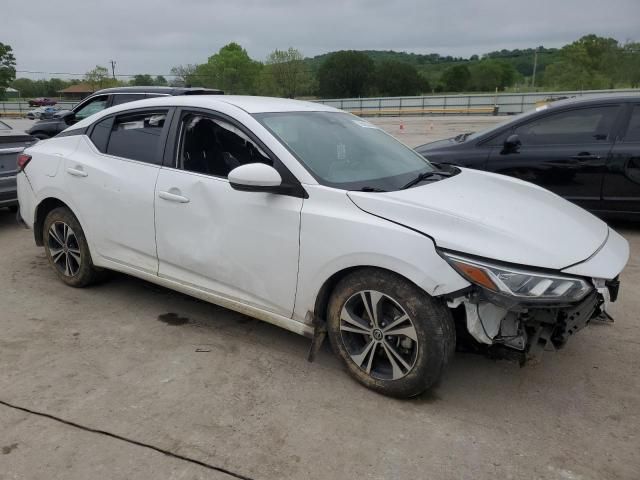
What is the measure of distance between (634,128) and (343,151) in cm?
395

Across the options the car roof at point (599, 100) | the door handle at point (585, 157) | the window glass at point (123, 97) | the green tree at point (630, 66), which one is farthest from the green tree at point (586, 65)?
the window glass at point (123, 97)

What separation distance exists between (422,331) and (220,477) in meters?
1.19

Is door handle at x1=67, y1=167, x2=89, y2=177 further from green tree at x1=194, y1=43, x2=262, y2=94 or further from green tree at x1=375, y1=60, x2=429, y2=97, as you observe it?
green tree at x1=375, y1=60, x2=429, y2=97

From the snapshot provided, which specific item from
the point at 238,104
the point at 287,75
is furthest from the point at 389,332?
the point at 287,75

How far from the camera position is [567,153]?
5.89 meters

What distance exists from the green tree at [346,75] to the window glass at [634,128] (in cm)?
8479

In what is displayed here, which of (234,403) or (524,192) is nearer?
(234,403)

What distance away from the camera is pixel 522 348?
2.75 metres

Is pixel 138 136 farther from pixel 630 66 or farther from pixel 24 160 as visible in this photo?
pixel 630 66

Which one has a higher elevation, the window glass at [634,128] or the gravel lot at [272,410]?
the window glass at [634,128]

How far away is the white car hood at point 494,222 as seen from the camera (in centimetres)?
265

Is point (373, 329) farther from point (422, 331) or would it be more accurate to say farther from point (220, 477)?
point (220, 477)

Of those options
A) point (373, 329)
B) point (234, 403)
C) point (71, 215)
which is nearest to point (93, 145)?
point (71, 215)

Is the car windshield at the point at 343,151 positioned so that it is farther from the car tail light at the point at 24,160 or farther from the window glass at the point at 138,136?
the car tail light at the point at 24,160
